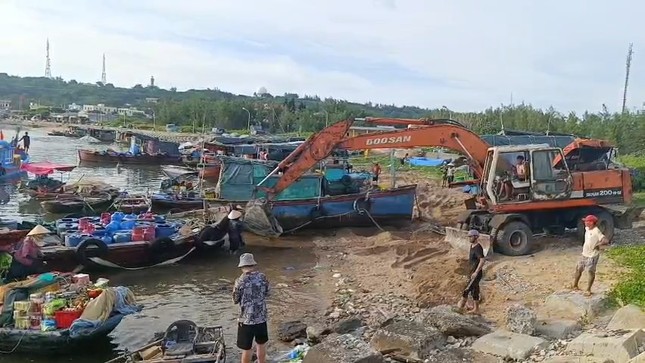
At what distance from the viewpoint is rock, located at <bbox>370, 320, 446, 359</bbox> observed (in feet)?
29.1

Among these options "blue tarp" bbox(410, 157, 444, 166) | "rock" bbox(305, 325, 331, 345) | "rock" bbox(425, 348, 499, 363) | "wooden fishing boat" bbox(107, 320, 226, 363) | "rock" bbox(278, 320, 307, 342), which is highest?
"blue tarp" bbox(410, 157, 444, 166)

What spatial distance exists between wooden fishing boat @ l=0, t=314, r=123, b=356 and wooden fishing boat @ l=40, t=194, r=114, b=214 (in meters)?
15.4

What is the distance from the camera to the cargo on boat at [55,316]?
33.1 ft

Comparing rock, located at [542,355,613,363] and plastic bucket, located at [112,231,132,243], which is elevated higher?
rock, located at [542,355,613,363]

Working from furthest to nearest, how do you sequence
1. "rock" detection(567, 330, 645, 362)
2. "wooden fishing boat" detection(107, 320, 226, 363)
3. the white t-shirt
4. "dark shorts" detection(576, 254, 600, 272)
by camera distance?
"dark shorts" detection(576, 254, 600, 272), the white t-shirt, "wooden fishing boat" detection(107, 320, 226, 363), "rock" detection(567, 330, 645, 362)

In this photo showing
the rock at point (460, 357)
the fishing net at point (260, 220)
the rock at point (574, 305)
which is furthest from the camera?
the fishing net at point (260, 220)

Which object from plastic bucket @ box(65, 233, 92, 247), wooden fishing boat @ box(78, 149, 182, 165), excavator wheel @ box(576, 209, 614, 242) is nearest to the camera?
plastic bucket @ box(65, 233, 92, 247)

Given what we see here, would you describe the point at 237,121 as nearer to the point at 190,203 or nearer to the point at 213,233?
the point at 190,203

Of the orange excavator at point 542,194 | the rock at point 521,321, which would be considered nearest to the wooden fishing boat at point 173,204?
the orange excavator at point 542,194

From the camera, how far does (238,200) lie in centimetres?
2278

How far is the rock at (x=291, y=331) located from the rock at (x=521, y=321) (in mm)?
3711

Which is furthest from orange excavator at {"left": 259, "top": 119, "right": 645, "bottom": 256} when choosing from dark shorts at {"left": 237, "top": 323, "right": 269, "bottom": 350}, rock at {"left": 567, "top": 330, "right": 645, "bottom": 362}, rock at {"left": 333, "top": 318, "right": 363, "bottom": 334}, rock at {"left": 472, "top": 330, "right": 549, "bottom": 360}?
dark shorts at {"left": 237, "top": 323, "right": 269, "bottom": 350}

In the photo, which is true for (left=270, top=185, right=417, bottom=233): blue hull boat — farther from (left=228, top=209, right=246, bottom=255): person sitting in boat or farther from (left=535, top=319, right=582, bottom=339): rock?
(left=535, top=319, right=582, bottom=339): rock

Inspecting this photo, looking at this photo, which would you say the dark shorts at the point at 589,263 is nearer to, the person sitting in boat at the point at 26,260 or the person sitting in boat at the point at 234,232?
the person sitting in boat at the point at 234,232
